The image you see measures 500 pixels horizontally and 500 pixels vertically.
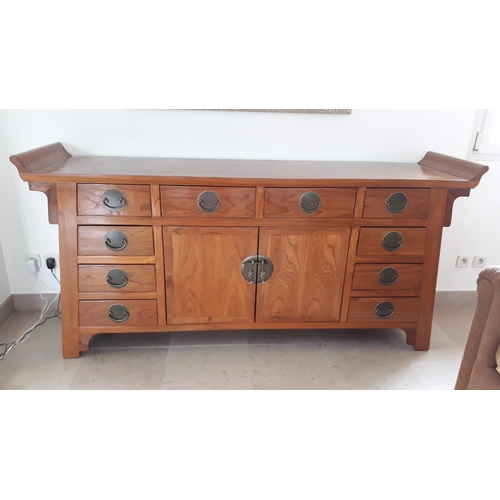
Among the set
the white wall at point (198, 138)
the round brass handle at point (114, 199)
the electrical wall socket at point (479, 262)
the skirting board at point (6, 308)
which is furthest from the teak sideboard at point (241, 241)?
the electrical wall socket at point (479, 262)

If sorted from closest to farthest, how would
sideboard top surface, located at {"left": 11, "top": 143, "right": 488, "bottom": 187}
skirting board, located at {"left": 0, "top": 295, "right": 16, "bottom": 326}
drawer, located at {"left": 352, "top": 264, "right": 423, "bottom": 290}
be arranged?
sideboard top surface, located at {"left": 11, "top": 143, "right": 488, "bottom": 187}, drawer, located at {"left": 352, "top": 264, "right": 423, "bottom": 290}, skirting board, located at {"left": 0, "top": 295, "right": 16, "bottom": 326}

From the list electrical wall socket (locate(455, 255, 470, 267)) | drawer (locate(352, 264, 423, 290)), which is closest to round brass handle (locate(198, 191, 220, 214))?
drawer (locate(352, 264, 423, 290))

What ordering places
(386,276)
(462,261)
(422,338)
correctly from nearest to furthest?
(386,276) < (422,338) < (462,261)

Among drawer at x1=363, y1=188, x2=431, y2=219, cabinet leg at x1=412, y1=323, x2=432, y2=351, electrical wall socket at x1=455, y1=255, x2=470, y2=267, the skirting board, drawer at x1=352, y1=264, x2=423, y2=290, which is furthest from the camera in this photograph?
electrical wall socket at x1=455, y1=255, x2=470, y2=267

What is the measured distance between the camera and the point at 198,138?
1904 millimetres

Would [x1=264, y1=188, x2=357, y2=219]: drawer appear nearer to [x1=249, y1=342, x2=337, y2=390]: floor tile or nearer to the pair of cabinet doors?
the pair of cabinet doors

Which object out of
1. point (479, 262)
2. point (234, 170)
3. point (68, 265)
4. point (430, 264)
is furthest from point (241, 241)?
point (479, 262)

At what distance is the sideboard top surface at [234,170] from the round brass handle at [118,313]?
550 mm

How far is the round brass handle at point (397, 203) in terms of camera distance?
1.62 metres

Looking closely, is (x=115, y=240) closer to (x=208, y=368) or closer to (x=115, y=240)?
(x=115, y=240)

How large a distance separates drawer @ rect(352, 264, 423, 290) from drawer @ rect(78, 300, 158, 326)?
0.92 meters

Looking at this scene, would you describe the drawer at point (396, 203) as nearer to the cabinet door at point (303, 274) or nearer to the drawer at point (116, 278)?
the cabinet door at point (303, 274)

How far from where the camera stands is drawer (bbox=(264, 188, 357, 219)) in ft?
5.18

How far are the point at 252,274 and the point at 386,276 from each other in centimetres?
61
